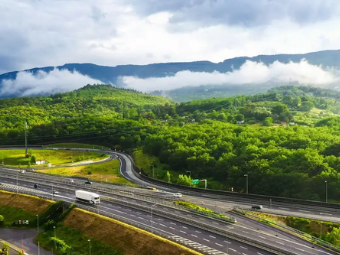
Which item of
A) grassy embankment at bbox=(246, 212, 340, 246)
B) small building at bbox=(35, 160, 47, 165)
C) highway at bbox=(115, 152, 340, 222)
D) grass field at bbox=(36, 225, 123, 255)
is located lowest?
grass field at bbox=(36, 225, 123, 255)

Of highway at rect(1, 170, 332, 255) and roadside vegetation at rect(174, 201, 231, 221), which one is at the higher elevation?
roadside vegetation at rect(174, 201, 231, 221)

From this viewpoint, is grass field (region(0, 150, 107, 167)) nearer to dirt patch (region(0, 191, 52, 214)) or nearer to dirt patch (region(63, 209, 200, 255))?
dirt patch (region(0, 191, 52, 214))

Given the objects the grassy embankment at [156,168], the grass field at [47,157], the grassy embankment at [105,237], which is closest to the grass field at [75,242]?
the grassy embankment at [105,237]

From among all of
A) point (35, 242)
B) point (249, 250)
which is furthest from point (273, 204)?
point (35, 242)

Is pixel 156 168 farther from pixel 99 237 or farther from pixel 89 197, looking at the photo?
pixel 99 237

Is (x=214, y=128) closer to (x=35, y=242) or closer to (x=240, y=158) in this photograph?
(x=240, y=158)

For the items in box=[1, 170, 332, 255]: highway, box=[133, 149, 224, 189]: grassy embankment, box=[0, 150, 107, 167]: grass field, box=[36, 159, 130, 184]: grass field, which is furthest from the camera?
box=[0, 150, 107, 167]: grass field

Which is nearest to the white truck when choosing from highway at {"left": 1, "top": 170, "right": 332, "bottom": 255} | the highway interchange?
highway at {"left": 1, "top": 170, "right": 332, "bottom": 255}

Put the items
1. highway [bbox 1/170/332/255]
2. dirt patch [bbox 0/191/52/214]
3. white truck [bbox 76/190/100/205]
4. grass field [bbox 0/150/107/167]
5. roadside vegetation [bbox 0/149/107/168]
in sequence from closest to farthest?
1. highway [bbox 1/170/332/255]
2. white truck [bbox 76/190/100/205]
3. dirt patch [bbox 0/191/52/214]
4. roadside vegetation [bbox 0/149/107/168]
5. grass field [bbox 0/150/107/167]

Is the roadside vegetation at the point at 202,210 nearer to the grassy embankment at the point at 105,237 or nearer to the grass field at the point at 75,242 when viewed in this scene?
the grassy embankment at the point at 105,237
